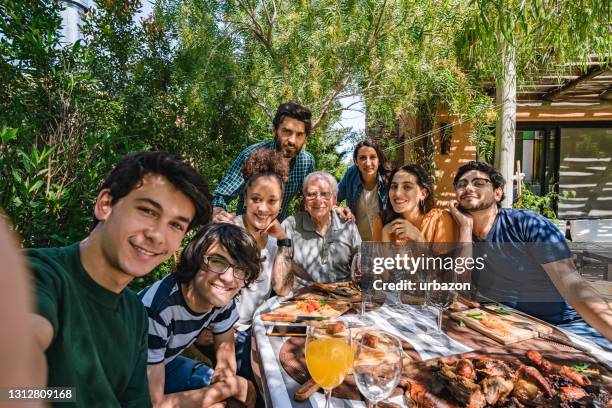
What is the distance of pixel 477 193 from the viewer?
234 cm

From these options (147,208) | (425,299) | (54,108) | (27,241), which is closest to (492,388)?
(425,299)

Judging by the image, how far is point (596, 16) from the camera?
9.78 ft

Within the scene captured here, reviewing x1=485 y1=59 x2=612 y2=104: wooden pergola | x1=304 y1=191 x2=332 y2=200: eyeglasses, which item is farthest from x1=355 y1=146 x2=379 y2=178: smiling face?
x1=485 y1=59 x2=612 y2=104: wooden pergola

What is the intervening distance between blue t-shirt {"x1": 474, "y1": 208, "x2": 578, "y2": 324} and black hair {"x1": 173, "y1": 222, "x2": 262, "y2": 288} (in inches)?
61.3

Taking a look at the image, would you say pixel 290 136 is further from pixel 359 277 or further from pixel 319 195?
pixel 359 277

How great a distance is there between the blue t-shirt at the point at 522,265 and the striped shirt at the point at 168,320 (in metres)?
1.76

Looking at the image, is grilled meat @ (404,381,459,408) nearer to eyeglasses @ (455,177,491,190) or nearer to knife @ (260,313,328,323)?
knife @ (260,313,328,323)

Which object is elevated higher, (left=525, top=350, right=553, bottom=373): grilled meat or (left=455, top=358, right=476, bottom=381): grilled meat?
(left=455, top=358, right=476, bottom=381): grilled meat

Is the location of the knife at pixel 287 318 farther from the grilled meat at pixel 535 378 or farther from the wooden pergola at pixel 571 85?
the wooden pergola at pixel 571 85

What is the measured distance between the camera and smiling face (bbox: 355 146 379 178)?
3203 millimetres

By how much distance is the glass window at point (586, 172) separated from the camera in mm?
7953

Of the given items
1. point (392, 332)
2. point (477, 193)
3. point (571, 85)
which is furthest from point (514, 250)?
point (571, 85)

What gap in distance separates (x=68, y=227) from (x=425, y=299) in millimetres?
2686

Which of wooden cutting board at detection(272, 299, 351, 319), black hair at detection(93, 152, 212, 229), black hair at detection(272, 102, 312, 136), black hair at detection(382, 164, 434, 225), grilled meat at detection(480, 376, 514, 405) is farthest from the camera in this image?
black hair at detection(272, 102, 312, 136)
